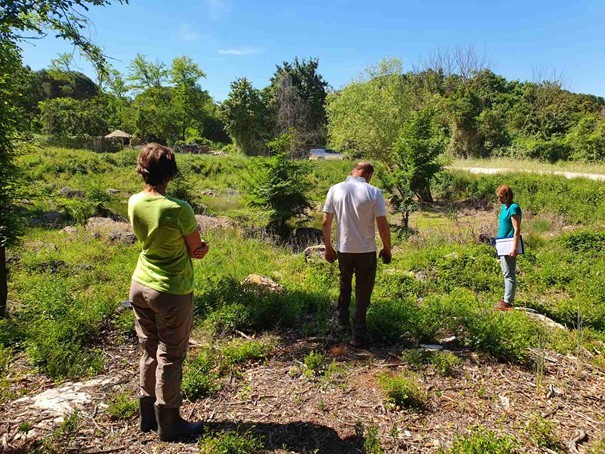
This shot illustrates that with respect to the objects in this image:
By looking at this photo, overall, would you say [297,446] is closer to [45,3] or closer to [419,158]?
[45,3]

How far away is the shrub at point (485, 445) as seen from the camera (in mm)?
2424

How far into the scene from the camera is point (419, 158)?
48.8ft

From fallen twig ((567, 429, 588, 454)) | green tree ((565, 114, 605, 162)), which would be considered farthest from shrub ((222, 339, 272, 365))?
green tree ((565, 114, 605, 162))

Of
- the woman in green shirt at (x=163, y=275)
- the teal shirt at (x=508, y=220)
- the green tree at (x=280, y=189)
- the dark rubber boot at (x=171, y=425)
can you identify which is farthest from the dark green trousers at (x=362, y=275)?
the green tree at (x=280, y=189)

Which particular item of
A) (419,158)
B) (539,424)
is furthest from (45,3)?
(419,158)

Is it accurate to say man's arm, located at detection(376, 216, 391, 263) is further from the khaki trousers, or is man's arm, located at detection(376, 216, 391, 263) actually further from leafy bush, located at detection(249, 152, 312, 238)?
leafy bush, located at detection(249, 152, 312, 238)

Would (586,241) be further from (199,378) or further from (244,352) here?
(199,378)

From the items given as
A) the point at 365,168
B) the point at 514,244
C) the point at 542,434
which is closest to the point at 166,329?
the point at 365,168

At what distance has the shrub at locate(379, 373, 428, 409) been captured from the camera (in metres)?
3.13

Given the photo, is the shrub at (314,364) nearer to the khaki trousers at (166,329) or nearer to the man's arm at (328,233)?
the man's arm at (328,233)

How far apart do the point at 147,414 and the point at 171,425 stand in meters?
0.25

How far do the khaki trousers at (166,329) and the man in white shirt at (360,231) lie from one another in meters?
1.95

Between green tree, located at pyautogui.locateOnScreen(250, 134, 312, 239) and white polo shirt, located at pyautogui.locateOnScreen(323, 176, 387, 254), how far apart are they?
7.11 meters

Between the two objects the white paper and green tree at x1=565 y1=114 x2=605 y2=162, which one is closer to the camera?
the white paper
